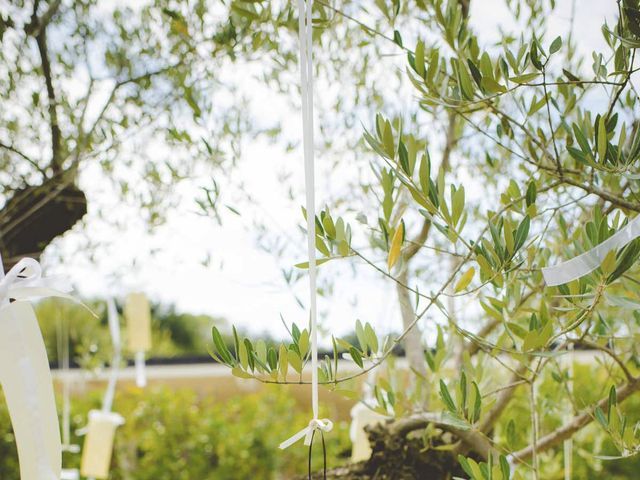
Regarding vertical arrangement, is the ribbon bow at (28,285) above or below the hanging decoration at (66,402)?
above

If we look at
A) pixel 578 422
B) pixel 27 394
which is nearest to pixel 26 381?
pixel 27 394

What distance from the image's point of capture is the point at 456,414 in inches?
40.1

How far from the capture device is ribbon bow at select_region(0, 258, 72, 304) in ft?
3.29

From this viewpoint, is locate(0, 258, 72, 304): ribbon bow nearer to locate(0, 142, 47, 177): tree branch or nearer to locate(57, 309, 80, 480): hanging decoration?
locate(57, 309, 80, 480): hanging decoration

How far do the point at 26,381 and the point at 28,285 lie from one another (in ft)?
0.49

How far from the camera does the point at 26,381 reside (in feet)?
3.34

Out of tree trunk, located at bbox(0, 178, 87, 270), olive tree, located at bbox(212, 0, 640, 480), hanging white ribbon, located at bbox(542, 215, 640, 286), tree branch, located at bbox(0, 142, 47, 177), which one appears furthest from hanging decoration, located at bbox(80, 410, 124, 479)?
hanging white ribbon, located at bbox(542, 215, 640, 286)

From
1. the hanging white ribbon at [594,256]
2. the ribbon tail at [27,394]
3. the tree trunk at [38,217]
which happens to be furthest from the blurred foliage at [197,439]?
the hanging white ribbon at [594,256]

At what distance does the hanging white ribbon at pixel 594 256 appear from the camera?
83cm

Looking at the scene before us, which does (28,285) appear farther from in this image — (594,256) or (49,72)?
(49,72)

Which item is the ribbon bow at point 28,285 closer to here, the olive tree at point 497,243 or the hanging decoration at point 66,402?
the olive tree at point 497,243

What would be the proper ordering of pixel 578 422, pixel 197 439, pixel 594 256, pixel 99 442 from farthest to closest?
pixel 197 439
pixel 99 442
pixel 578 422
pixel 594 256

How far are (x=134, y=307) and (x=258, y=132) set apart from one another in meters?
1.43

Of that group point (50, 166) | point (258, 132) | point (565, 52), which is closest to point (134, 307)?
point (50, 166)
